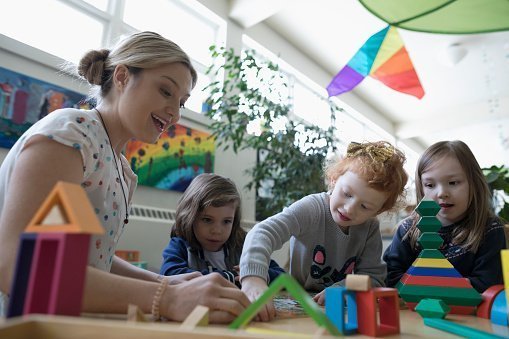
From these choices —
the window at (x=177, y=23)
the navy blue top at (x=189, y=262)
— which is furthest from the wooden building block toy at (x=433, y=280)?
the window at (x=177, y=23)

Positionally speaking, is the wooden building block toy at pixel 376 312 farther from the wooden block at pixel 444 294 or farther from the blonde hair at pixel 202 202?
the blonde hair at pixel 202 202

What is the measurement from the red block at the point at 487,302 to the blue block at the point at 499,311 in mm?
11

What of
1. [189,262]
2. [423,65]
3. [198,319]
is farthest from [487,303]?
[423,65]

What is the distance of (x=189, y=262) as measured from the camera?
125cm

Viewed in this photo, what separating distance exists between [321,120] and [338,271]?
358 centimetres

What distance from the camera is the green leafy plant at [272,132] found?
2529 mm

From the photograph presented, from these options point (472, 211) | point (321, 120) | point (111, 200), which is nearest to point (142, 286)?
point (111, 200)

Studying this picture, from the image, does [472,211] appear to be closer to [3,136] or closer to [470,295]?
[470,295]

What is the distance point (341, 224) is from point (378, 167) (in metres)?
0.21

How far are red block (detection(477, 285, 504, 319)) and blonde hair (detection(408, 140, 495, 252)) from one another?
1.09 ft

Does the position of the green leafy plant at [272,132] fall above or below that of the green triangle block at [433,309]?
above

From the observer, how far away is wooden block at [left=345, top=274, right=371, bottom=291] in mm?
473

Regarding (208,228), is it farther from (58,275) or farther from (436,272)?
(58,275)

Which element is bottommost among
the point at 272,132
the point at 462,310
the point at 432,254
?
the point at 462,310
